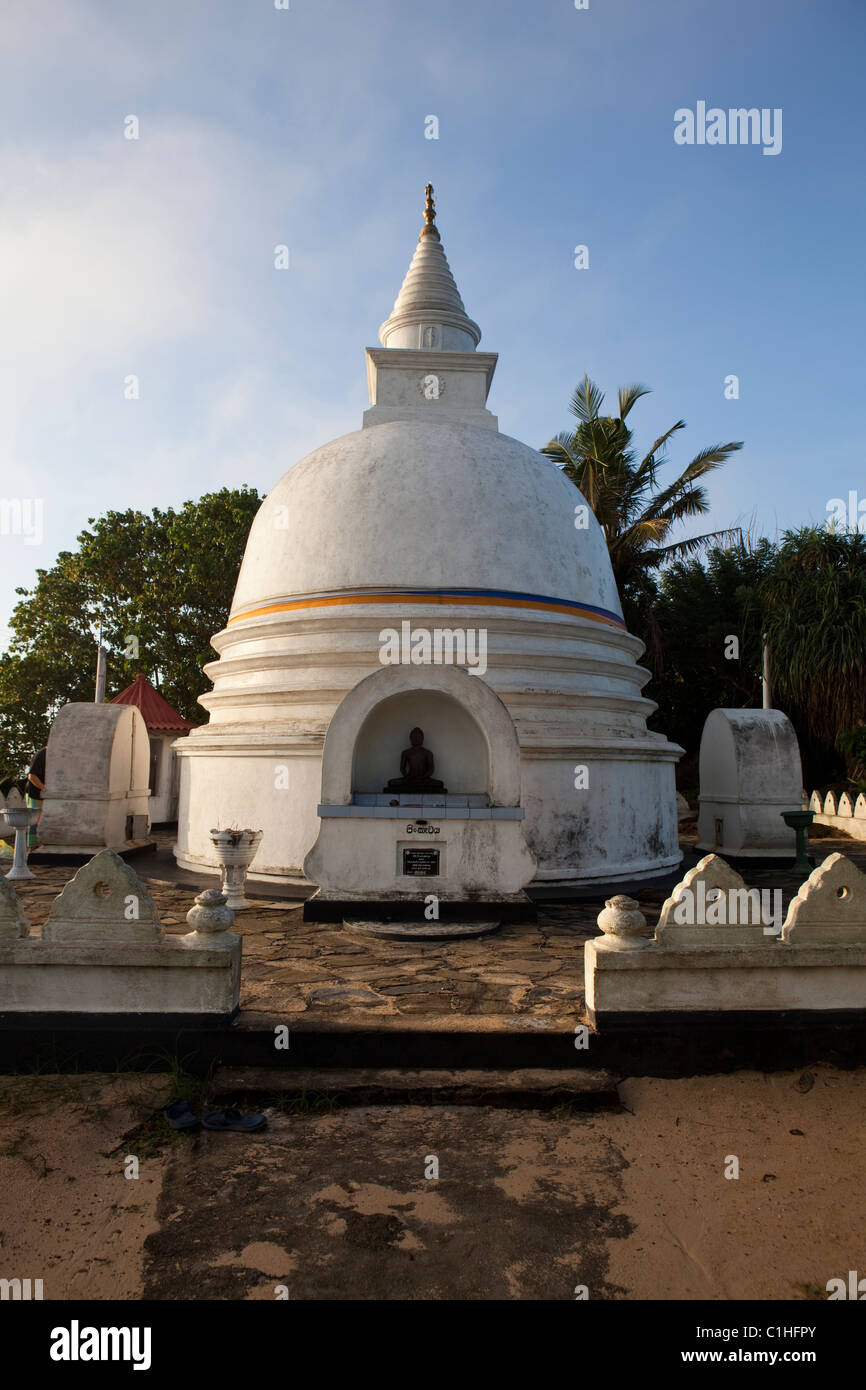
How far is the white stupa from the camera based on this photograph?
9.33m

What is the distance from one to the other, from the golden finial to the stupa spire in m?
0.56

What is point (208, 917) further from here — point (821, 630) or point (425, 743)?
point (821, 630)

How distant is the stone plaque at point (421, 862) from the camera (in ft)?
25.2

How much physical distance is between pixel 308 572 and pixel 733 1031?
24.8ft

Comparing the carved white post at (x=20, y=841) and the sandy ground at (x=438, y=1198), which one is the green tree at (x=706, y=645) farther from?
the sandy ground at (x=438, y=1198)

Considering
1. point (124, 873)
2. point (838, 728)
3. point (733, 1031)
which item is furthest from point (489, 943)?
point (838, 728)

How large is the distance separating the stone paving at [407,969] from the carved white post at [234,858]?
0.76 feet

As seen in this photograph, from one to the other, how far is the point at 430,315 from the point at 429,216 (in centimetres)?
244

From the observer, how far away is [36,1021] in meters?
4.61

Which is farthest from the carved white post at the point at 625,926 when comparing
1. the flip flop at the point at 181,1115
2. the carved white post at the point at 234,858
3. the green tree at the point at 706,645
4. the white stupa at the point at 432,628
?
the green tree at the point at 706,645

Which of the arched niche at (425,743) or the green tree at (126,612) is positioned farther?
the green tree at (126,612)

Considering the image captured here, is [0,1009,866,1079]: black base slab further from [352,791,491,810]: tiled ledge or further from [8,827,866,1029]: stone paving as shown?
[352,791,491,810]: tiled ledge

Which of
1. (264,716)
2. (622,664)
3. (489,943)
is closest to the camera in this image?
(489,943)
